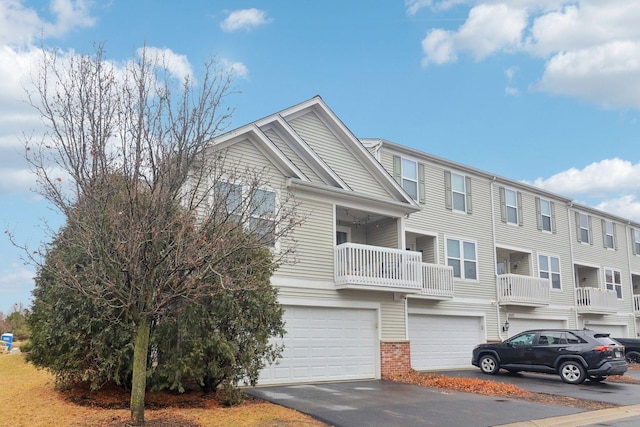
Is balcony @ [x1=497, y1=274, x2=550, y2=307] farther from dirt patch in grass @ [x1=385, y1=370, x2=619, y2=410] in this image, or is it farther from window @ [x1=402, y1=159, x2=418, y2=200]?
dirt patch in grass @ [x1=385, y1=370, x2=619, y2=410]

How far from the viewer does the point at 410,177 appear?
70.7 feet

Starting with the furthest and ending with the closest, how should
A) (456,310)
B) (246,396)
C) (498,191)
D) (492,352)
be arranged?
(498,191)
(456,310)
(492,352)
(246,396)

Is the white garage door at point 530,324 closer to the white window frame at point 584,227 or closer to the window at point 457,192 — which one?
the white window frame at point 584,227

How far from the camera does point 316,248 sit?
1617cm

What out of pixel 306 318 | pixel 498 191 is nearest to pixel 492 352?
pixel 306 318

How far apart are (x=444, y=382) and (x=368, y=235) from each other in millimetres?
5884

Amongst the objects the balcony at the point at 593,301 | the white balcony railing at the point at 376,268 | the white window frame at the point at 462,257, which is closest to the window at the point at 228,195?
the white balcony railing at the point at 376,268

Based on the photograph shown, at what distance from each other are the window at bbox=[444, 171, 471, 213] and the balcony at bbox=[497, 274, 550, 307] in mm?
3360

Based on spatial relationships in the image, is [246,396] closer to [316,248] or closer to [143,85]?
[316,248]

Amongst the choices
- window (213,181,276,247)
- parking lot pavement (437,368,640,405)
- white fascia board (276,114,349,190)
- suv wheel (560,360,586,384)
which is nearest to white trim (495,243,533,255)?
parking lot pavement (437,368,640,405)

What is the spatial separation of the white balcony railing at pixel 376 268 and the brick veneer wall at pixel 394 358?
1.74 metres

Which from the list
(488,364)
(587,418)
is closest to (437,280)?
(488,364)

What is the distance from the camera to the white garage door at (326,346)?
15172 millimetres

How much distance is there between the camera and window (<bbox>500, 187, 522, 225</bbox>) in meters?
24.8
